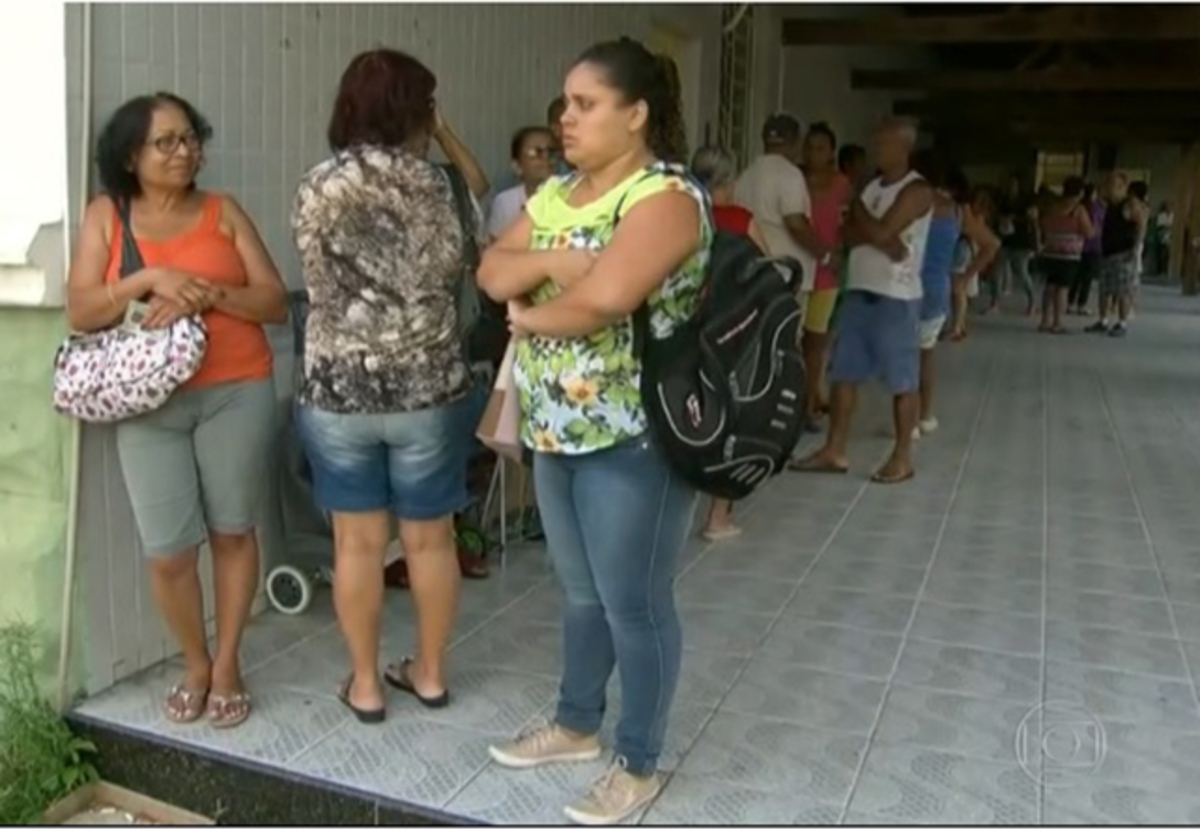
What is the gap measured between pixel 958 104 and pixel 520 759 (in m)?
14.5

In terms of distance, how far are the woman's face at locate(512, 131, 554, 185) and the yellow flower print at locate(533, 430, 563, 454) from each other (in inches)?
67.5

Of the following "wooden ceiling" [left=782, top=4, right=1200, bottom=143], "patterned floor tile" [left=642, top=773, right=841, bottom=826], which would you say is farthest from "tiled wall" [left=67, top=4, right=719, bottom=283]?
"wooden ceiling" [left=782, top=4, right=1200, bottom=143]

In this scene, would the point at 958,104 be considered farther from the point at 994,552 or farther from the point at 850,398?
the point at 994,552

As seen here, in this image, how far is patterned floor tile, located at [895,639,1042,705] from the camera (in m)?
2.79

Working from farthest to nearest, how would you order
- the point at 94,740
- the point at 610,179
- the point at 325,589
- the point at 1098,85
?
1. the point at 1098,85
2. the point at 325,589
3. the point at 94,740
4. the point at 610,179

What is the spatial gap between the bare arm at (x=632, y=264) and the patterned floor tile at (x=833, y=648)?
136 cm

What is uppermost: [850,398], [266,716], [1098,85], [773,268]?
[1098,85]

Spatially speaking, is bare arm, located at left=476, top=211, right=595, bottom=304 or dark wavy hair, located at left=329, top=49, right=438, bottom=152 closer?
bare arm, located at left=476, top=211, right=595, bottom=304

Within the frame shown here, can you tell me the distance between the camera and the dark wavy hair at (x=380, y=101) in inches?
89.7

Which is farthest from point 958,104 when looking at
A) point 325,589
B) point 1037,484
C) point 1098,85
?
point 325,589

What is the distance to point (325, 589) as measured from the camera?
3336mm

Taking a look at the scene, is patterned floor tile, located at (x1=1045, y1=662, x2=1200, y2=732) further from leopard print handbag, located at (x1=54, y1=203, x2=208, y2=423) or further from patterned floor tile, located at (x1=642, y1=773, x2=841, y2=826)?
leopard print handbag, located at (x1=54, y1=203, x2=208, y2=423)

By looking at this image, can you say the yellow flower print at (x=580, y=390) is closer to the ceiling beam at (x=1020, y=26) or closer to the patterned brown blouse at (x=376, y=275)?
the patterned brown blouse at (x=376, y=275)

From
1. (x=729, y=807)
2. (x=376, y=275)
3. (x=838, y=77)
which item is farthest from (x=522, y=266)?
(x=838, y=77)
